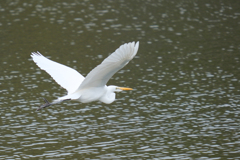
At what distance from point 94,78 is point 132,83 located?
6.86 m

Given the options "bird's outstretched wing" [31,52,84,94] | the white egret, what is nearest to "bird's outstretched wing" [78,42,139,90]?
the white egret

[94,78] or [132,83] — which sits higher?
[132,83]

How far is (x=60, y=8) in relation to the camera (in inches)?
1235

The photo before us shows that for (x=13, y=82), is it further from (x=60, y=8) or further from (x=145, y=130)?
(x=60, y=8)

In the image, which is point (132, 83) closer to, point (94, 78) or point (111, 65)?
point (94, 78)

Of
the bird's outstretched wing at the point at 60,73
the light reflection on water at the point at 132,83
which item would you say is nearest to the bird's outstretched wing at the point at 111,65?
the bird's outstretched wing at the point at 60,73

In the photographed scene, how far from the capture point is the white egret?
9.43 m

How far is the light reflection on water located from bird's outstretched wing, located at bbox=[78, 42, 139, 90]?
1822mm

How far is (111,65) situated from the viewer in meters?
9.80

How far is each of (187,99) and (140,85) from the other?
2.23 m

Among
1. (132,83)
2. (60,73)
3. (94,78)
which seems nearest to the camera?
(94,78)

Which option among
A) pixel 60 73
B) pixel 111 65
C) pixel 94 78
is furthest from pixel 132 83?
pixel 111 65

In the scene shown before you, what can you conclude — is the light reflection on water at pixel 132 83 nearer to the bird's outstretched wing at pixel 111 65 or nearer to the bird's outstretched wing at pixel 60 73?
the bird's outstretched wing at pixel 60 73

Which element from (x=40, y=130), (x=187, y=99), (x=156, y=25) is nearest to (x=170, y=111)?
(x=187, y=99)
